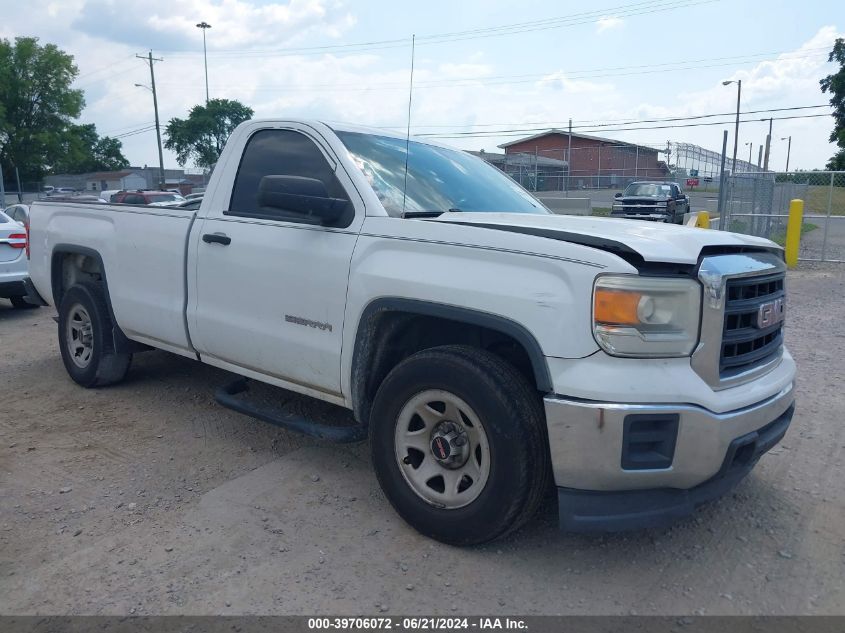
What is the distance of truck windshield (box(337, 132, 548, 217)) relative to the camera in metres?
3.82

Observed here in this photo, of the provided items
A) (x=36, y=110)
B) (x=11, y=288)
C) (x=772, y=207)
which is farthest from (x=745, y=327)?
(x=36, y=110)

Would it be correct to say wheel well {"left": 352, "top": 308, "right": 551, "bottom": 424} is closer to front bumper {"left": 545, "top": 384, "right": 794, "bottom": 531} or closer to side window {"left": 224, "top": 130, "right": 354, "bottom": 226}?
front bumper {"left": 545, "top": 384, "right": 794, "bottom": 531}

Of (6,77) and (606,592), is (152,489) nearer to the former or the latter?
(606,592)

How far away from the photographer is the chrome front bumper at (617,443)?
2697mm

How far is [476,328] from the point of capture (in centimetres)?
335

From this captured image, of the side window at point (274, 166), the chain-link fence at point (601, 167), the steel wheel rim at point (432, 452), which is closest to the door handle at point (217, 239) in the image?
the side window at point (274, 166)

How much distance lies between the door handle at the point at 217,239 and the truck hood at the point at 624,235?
4.40 ft

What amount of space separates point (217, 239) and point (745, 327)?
2904 millimetres

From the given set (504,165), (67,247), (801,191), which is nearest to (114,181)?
(504,165)

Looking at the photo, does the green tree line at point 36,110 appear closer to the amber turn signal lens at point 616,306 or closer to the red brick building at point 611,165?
the red brick building at point 611,165

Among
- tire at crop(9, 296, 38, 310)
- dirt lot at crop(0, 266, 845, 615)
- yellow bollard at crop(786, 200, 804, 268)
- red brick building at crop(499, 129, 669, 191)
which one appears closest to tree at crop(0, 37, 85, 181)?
red brick building at crop(499, 129, 669, 191)

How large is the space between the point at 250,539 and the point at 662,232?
2369 mm

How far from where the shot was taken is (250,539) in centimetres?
334

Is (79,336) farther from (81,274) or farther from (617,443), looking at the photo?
(617,443)
